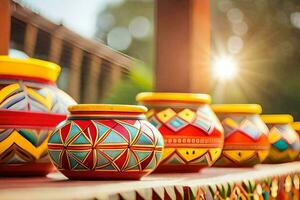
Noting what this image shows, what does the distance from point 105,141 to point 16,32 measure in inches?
63.4

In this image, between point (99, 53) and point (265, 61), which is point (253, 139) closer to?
point (99, 53)

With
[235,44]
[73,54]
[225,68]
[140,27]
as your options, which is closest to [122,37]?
[140,27]

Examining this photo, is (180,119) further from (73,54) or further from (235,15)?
(235,15)

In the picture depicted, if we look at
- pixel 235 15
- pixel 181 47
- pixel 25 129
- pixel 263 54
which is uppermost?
pixel 235 15

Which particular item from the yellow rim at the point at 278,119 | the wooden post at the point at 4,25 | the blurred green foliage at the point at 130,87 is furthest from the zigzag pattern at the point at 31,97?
the blurred green foliage at the point at 130,87

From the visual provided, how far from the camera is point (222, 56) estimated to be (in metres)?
5.93

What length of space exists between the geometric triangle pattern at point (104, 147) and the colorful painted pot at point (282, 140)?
141 cm

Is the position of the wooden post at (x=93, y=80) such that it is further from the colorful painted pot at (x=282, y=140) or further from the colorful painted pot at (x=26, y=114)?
the colorful painted pot at (x=26, y=114)

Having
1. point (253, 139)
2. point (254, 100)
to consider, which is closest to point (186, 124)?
point (253, 139)

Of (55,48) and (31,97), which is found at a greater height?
(55,48)

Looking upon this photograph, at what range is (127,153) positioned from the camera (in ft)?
4.69

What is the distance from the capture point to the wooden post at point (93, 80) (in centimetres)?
301

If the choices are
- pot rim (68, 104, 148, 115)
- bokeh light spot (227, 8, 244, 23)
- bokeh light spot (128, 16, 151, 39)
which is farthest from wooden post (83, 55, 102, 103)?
bokeh light spot (128, 16, 151, 39)

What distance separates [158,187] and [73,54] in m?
1.90
